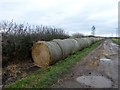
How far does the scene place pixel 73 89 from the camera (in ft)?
26.0

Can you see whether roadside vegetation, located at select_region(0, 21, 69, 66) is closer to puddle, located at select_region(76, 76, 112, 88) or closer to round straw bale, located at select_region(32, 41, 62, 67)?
round straw bale, located at select_region(32, 41, 62, 67)

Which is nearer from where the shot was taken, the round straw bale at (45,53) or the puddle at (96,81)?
the puddle at (96,81)

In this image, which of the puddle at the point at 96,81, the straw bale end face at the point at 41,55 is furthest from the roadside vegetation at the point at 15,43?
the puddle at the point at 96,81

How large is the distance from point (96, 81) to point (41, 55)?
4.52 meters

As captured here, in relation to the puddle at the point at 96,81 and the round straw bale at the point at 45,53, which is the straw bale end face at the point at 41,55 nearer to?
the round straw bale at the point at 45,53

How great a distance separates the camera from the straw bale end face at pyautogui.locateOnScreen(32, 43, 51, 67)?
502 inches

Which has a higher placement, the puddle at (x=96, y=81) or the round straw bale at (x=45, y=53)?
the round straw bale at (x=45, y=53)

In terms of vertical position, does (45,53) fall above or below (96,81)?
above

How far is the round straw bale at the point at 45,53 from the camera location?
1274 centimetres

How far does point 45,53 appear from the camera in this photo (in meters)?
12.8

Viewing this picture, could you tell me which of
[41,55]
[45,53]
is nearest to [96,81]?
[45,53]

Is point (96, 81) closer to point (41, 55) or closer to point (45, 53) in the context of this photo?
point (45, 53)

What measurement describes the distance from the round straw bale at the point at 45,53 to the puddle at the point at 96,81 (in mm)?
3100

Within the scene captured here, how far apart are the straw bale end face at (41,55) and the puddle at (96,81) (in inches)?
124
